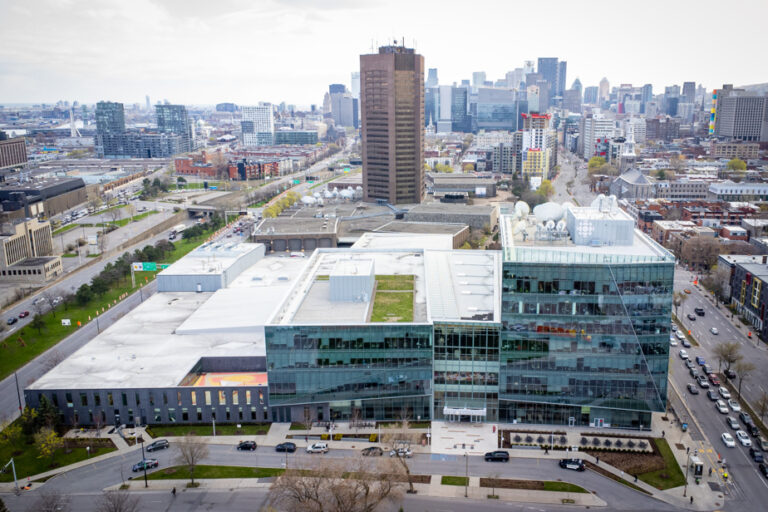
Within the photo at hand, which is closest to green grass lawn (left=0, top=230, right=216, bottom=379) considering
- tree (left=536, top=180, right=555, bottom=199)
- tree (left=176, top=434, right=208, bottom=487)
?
tree (left=176, top=434, right=208, bottom=487)

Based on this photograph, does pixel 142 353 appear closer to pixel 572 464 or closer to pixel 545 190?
pixel 572 464

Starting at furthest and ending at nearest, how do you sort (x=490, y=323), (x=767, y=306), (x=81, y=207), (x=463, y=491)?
(x=81, y=207) < (x=767, y=306) < (x=490, y=323) < (x=463, y=491)

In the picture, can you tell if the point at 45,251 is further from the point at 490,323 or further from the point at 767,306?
the point at 767,306

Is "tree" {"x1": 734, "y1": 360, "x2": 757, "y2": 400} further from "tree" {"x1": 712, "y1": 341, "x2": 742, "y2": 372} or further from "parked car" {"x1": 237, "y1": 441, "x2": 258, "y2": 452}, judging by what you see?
"parked car" {"x1": 237, "y1": 441, "x2": 258, "y2": 452}

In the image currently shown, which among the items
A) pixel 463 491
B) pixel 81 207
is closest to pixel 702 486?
pixel 463 491

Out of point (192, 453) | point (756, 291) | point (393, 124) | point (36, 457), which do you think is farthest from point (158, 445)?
point (393, 124)
